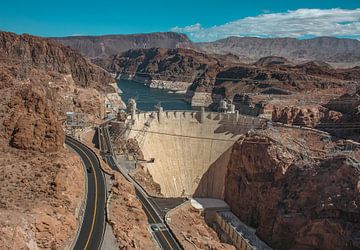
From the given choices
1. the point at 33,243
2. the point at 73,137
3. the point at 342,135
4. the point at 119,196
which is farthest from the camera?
the point at 342,135

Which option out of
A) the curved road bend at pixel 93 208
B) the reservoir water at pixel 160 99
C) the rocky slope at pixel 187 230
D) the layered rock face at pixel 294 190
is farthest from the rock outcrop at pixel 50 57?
the rocky slope at pixel 187 230

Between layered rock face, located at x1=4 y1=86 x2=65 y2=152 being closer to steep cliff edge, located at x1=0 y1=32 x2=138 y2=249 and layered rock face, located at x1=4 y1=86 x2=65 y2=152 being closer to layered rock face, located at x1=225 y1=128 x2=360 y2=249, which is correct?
steep cliff edge, located at x1=0 y1=32 x2=138 y2=249

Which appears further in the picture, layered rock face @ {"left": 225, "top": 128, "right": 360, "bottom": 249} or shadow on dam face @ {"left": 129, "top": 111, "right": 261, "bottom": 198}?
shadow on dam face @ {"left": 129, "top": 111, "right": 261, "bottom": 198}

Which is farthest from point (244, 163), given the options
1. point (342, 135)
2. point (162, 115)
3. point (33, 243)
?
point (33, 243)

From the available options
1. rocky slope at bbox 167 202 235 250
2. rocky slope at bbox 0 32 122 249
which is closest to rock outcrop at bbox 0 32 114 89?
rocky slope at bbox 0 32 122 249

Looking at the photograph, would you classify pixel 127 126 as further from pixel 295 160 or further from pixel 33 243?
pixel 33 243

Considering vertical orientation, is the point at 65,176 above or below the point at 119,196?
above
